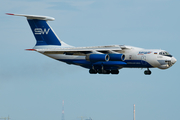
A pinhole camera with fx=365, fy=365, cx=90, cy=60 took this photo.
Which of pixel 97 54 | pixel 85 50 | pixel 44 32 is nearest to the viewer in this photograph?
pixel 97 54

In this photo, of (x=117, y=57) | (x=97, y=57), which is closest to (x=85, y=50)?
(x=97, y=57)

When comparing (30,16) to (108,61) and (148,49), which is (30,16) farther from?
(148,49)

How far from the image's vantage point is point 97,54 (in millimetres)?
29484

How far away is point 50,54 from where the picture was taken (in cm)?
3300

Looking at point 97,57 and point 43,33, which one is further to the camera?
point 43,33

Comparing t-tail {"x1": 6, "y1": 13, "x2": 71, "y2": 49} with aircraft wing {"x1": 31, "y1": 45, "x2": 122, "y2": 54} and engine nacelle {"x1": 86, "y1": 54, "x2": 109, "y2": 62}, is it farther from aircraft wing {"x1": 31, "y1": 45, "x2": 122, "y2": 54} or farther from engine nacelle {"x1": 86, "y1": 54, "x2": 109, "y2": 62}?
engine nacelle {"x1": 86, "y1": 54, "x2": 109, "y2": 62}

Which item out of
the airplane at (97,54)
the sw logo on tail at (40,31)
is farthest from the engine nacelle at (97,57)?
the sw logo on tail at (40,31)

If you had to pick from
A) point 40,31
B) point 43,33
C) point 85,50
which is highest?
point 40,31

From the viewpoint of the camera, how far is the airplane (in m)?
29.4

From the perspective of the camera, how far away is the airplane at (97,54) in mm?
29422

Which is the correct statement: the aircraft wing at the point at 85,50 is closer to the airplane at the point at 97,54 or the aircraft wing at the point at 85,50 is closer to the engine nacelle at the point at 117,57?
the airplane at the point at 97,54

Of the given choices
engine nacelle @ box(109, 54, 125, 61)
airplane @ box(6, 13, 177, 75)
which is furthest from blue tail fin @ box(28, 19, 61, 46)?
engine nacelle @ box(109, 54, 125, 61)

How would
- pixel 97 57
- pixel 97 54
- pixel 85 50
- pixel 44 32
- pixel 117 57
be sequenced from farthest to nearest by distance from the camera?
pixel 44 32, pixel 85 50, pixel 97 54, pixel 117 57, pixel 97 57

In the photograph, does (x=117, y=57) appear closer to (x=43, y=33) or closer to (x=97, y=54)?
(x=97, y=54)
